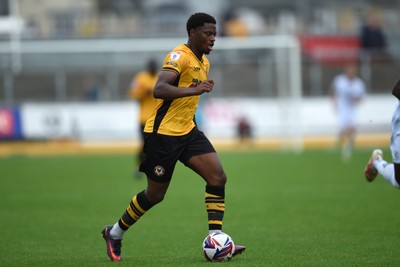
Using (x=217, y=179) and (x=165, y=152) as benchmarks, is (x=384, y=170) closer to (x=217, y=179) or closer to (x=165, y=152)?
(x=217, y=179)

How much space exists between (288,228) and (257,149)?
18776 millimetres

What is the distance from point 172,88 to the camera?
809 cm

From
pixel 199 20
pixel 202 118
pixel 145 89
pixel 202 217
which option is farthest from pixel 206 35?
pixel 202 118

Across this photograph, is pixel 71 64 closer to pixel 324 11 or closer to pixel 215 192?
pixel 324 11

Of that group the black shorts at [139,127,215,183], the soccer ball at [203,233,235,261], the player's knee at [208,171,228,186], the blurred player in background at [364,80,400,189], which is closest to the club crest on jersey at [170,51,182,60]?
the black shorts at [139,127,215,183]

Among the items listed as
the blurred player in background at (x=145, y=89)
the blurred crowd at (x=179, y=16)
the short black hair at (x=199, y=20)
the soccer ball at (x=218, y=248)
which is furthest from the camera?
the blurred crowd at (x=179, y=16)

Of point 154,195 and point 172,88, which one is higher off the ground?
point 172,88

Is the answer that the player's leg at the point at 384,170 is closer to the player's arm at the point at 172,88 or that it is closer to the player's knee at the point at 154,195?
the player's arm at the point at 172,88

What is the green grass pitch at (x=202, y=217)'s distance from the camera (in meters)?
→ 8.68

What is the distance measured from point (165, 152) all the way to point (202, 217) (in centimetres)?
412

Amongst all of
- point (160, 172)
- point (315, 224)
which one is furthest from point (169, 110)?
point (315, 224)

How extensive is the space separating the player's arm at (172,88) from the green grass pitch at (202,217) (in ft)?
5.46

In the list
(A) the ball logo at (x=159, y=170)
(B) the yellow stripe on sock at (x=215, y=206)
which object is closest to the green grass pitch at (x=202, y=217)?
(B) the yellow stripe on sock at (x=215, y=206)

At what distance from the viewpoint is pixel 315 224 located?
435 inches
